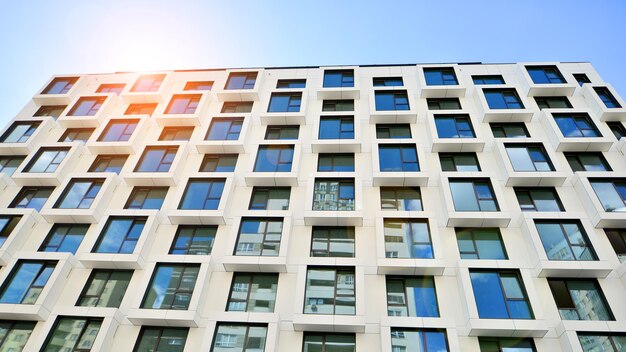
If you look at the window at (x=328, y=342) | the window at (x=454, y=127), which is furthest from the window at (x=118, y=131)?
the window at (x=454, y=127)

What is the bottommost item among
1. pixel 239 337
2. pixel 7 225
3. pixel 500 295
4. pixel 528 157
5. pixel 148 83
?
pixel 239 337

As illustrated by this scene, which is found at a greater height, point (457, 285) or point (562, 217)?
point (562, 217)

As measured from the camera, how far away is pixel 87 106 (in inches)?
1099

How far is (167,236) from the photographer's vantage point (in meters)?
20.0

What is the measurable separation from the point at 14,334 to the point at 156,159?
11.3 m

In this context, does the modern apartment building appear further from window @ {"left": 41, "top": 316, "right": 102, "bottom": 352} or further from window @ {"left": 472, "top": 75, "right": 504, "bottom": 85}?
window @ {"left": 472, "top": 75, "right": 504, "bottom": 85}

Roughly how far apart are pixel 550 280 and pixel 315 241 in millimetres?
11157

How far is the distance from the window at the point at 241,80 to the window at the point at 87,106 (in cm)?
959

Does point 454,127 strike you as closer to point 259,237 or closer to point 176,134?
point 259,237

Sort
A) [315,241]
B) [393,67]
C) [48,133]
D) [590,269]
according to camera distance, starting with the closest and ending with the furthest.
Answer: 1. [590,269]
2. [315,241]
3. [48,133]
4. [393,67]

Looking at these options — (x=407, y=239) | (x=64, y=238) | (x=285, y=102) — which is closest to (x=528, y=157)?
(x=407, y=239)

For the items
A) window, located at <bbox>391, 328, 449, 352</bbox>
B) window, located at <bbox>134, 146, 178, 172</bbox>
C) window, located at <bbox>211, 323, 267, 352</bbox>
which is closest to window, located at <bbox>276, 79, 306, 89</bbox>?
window, located at <bbox>134, 146, 178, 172</bbox>

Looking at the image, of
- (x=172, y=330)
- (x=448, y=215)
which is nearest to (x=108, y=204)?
(x=172, y=330)

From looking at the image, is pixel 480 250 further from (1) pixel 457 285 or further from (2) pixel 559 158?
(2) pixel 559 158
